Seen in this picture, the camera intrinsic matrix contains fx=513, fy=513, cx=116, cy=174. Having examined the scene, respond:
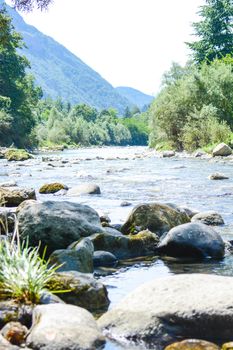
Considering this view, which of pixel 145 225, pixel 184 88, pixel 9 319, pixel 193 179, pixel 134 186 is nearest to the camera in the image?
pixel 9 319

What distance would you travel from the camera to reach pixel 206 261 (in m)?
7.55

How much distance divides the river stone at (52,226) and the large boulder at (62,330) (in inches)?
130

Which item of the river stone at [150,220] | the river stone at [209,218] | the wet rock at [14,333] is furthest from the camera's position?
the river stone at [209,218]

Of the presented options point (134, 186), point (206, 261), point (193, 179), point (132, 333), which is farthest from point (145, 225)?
point (193, 179)

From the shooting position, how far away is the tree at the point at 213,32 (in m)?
60.0

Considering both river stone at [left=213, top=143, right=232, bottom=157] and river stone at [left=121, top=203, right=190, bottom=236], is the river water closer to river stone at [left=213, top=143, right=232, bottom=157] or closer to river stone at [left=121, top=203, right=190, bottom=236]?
river stone at [left=121, top=203, right=190, bottom=236]

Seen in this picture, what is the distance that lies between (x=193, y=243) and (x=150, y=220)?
1645 mm

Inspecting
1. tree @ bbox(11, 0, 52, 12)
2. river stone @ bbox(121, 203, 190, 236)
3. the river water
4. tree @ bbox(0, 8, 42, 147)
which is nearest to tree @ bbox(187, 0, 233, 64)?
tree @ bbox(0, 8, 42, 147)

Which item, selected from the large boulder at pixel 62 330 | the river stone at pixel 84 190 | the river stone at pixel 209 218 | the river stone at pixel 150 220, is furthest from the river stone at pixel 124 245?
the river stone at pixel 84 190

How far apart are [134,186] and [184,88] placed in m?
32.2

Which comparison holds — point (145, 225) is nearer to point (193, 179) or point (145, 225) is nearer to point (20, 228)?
point (20, 228)

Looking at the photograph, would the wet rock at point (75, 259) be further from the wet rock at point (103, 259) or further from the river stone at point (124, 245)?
the river stone at point (124, 245)

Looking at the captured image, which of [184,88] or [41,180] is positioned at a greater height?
[184,88]

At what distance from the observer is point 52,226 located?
25.6 feet
